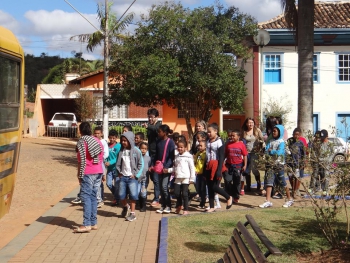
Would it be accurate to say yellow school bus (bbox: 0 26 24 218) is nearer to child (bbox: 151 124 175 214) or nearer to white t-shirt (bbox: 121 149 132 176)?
white t-shirt (bbox: 121 149 132 176)

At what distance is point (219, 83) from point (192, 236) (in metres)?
10.8

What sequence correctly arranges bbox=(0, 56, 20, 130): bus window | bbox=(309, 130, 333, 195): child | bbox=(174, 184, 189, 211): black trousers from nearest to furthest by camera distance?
bbox=(309, 130, 333, 195): child < bbox=(0, 56, 20, 130): bus window < bbox=(174, 184, 189, 211): black trousers

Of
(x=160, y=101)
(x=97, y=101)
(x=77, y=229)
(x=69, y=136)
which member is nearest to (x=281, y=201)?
(x=77, y=229)

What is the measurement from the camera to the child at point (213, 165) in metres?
11.0

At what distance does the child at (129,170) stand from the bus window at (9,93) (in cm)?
203

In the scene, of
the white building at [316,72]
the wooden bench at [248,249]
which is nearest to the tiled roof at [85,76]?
the white building at [316,72]

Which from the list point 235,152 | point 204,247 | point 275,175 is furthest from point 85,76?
point 204,247

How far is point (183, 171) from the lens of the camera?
35.4 ft

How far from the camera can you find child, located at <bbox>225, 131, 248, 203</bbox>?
1199 centimetres

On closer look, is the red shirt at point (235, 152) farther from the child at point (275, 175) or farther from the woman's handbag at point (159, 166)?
the woman's handbag at point (159, 166)

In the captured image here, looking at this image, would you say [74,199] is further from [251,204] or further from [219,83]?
[219,83]

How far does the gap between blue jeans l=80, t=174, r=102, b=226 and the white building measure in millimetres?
19408

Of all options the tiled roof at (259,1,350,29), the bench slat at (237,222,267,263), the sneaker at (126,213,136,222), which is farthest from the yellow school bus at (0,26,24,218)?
the tiled roof at (259,1,350,29)

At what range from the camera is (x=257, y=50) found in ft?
92.8
